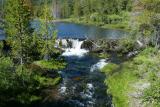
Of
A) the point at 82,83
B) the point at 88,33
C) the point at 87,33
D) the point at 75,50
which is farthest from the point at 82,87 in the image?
the point at 88,33

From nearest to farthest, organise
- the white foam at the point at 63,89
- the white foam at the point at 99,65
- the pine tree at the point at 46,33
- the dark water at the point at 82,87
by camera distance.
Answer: the dark water at the point at 82,87, the white foam at the point at 63,89, the pine tree at the point at 46,33, the white foam at the point at 99,65

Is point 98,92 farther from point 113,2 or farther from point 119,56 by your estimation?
point 113,2

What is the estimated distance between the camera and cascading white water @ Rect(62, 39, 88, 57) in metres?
83.4

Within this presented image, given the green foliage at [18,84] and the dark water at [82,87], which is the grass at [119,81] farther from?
the green foliage at [18,84]

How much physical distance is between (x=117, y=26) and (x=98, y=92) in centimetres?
10847

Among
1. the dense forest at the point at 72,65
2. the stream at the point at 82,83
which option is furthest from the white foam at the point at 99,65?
the dense forest at the point at 72,65

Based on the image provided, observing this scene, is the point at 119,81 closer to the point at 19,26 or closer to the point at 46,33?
the point at 46,33

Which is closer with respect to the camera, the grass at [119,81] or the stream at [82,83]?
the stream at [82,83]

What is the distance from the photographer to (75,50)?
8831cm

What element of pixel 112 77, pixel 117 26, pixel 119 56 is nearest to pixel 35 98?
pixel 112 77

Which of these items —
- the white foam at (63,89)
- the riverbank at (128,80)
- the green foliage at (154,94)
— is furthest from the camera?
the white foam at (63,89)

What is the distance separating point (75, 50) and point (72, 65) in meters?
18.4

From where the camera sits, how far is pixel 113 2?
599 feet

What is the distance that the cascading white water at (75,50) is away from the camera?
83438 millimetres
